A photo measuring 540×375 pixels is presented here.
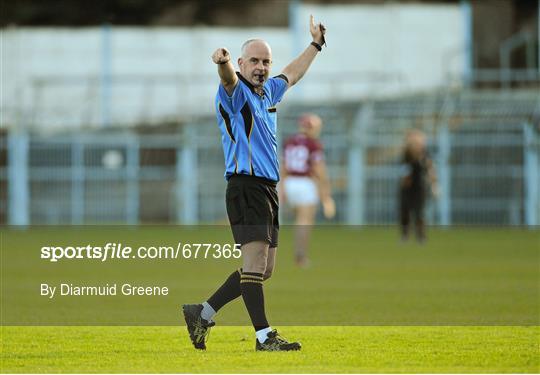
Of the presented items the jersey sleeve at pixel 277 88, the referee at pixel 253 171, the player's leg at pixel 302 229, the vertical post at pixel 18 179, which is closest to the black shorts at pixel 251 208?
the referee at pixel 253 171

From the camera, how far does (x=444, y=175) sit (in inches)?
1357

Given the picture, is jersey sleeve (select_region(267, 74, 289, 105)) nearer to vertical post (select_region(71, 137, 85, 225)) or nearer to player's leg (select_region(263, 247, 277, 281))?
player's leg (select_region(263, 247, 277, 281))

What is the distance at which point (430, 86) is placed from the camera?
40156 millimetres

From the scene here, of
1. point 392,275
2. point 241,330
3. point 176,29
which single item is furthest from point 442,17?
point 241,330

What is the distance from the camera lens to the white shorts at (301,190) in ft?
62.3

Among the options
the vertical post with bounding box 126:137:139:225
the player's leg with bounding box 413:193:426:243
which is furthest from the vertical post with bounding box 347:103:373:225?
the player's leg with bounding box 413:193:426:243

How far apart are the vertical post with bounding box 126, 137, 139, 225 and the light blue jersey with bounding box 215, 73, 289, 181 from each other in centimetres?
2606

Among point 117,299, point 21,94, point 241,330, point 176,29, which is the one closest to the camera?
point 241,330

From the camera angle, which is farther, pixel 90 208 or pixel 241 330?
pixel 90 208

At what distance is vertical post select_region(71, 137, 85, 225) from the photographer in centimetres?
3488

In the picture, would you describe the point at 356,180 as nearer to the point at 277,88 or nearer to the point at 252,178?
the point at 277,88

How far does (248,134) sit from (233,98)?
1.07 ft

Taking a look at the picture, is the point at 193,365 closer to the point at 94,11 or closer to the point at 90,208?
the point at 90,208

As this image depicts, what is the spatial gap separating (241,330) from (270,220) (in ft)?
7.14
